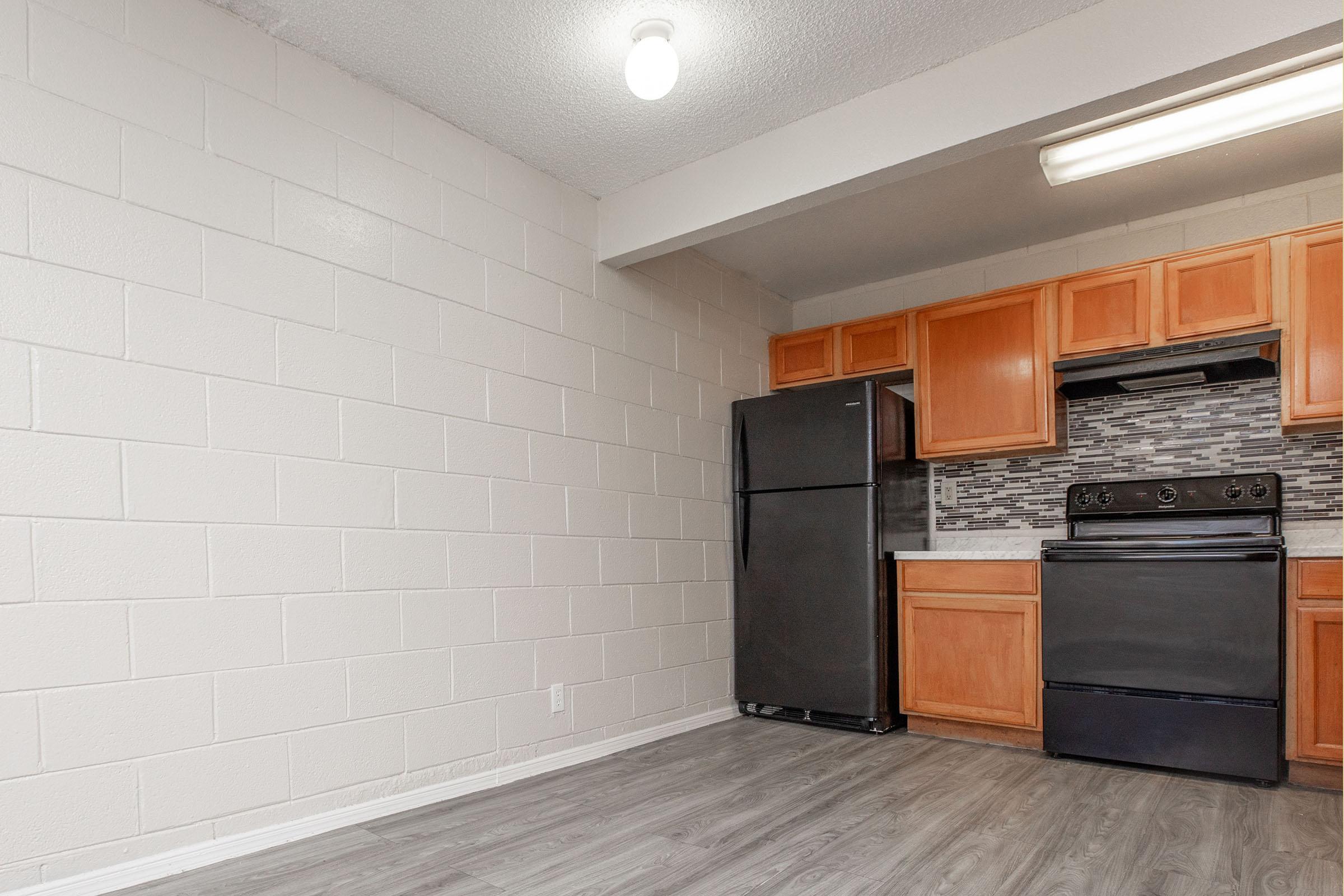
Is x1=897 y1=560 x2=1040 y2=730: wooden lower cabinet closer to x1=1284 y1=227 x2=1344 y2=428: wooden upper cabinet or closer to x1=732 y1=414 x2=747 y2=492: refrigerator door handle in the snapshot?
x1=732 y1=414 x2=747 y2=492: refrigerator door handle

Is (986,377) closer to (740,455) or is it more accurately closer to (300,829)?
(740,455)

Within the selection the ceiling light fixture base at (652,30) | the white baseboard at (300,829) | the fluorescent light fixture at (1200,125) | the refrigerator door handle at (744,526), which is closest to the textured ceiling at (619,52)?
the ceiling light fixture base at (652,30)

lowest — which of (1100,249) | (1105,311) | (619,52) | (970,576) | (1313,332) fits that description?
(970,576)

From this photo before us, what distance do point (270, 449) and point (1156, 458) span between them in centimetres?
349

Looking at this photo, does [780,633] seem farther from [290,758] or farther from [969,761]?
[290,758]

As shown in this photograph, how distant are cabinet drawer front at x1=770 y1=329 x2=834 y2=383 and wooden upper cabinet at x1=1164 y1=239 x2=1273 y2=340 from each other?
158cm

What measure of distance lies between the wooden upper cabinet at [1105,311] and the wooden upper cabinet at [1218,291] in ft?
0.31

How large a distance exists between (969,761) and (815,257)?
7.95 feet

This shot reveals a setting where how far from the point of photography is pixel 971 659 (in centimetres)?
346

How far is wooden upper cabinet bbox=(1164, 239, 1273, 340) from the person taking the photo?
3053 millimetres

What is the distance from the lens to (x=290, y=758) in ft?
7.48

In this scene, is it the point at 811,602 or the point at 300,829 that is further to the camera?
the point at 811,602

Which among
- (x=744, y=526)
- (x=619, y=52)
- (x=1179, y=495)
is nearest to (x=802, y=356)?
(x=744, y=526)

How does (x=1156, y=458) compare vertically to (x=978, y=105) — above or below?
below
